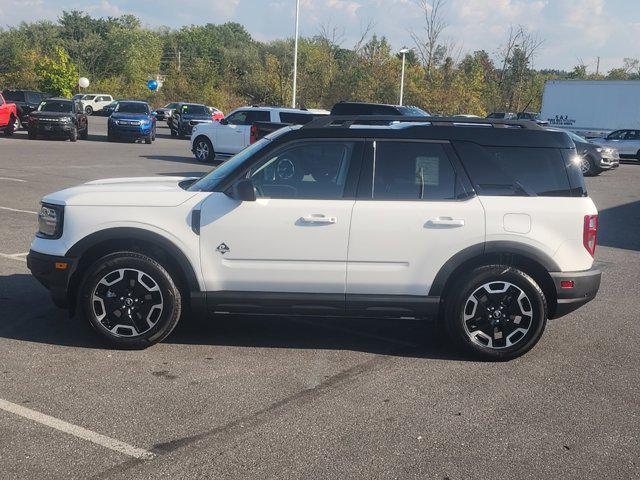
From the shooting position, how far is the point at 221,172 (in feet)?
19.3

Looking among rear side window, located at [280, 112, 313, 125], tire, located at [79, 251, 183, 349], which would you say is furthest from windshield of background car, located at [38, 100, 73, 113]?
tire, located at [79, 251, 183, 349]

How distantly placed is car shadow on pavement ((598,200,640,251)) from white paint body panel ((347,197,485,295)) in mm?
6611

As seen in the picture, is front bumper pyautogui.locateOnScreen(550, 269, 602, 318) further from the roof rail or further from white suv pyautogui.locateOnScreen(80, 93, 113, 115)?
white suv pyautogui.locateOnScreen(80, 93, 113, 115)

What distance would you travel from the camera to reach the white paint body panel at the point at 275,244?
5.47m

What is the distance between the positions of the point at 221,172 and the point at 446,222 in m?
1.81

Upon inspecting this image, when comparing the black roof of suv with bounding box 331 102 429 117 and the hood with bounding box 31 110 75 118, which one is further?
the hood with bounding box 31 110 75 118

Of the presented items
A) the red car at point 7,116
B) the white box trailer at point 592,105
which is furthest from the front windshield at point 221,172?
the white box trailer at point 592,105

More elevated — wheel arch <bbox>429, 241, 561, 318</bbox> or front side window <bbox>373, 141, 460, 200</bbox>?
front side window <bbox>373, 141, 460, 200</bbox>

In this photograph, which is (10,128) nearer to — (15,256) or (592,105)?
(15,256)

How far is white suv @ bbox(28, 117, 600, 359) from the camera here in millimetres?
5492

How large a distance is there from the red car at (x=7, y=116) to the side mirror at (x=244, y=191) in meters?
26.7

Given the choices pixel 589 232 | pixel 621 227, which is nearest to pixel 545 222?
pixel 589 232

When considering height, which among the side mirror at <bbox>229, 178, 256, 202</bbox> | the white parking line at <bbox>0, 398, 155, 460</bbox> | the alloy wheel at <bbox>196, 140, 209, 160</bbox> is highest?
the side mirror at <bbox>229, 178, 256, 202</bbox>

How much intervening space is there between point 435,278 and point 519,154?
115 cm
